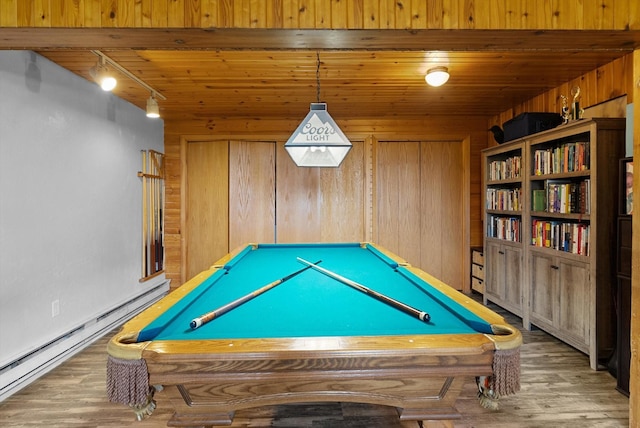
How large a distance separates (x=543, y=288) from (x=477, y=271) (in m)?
1.44

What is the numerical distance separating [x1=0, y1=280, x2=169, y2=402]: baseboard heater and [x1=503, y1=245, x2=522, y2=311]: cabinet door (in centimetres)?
390

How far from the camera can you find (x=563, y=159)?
297cm

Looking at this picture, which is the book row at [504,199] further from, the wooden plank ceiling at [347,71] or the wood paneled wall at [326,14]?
the wood paneled wall at [326,14]

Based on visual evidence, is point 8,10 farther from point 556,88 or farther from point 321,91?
point 556,88

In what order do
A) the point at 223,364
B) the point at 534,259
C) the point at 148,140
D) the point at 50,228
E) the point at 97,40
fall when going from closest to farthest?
the point at 223,364 < the point at 97,40 < the point at 50,228 < the point at 534,259 < the point at 148,140

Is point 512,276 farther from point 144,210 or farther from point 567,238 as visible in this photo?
point 144,210

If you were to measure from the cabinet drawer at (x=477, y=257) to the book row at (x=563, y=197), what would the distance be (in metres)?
1.24

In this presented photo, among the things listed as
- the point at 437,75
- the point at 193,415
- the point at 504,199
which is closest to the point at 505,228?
the point at 504,199

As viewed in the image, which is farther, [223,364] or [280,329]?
[280,329]

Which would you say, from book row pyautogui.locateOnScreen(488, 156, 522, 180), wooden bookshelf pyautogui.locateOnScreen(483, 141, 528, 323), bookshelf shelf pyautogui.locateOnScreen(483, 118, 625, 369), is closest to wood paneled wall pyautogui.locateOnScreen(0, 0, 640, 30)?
bookshelf shelf pyautogui.locateOnScreen(483, 118, 625, 369)

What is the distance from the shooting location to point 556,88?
359 cm

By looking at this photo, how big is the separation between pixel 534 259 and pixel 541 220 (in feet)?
1.23

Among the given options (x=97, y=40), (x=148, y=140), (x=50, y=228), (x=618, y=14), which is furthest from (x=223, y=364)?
(x=148, y=140)

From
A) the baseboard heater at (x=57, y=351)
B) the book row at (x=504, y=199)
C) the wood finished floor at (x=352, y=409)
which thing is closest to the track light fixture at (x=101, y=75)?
the baseboard heater at (x=57, y=351)
